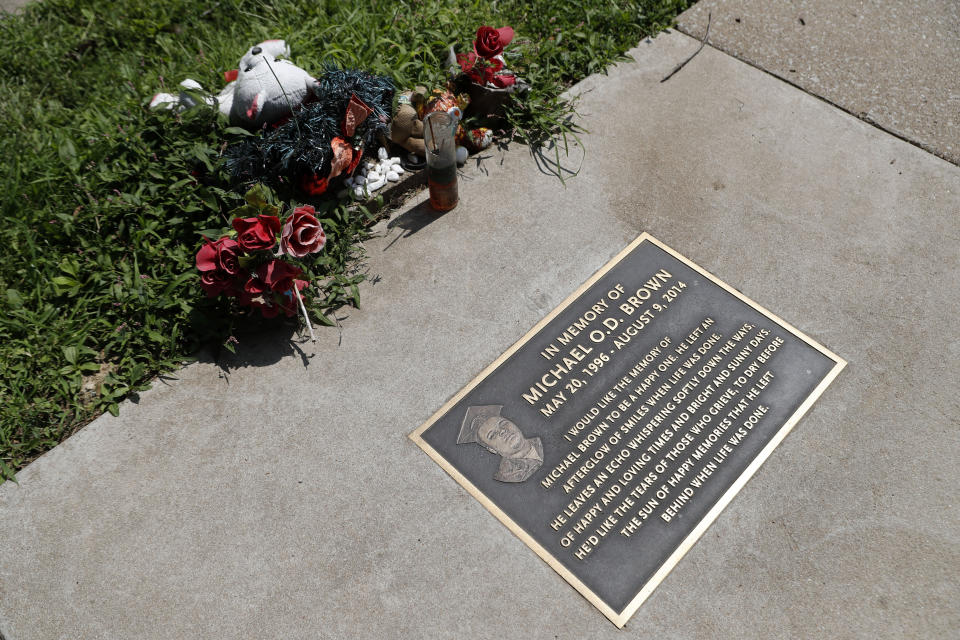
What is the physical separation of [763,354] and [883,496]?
2.20 feet

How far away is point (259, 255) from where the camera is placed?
99.3 inches

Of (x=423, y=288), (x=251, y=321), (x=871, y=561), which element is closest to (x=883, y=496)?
(x=871, y=561)

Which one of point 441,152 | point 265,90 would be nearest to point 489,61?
point 441,152

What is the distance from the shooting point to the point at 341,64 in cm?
345

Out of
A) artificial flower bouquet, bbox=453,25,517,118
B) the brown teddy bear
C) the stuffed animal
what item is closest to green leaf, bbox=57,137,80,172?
the stuffed animal

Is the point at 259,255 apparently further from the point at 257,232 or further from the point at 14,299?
the point at 14,299

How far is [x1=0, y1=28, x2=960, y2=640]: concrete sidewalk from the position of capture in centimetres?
217

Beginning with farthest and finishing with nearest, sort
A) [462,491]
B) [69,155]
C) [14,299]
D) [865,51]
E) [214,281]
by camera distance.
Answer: [865,51] → [69,155] → [14,299] → [214,281] → [462,491]

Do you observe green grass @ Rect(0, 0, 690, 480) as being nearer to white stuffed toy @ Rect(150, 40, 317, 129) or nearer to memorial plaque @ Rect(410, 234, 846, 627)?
white stuffed toy @ Rect(150, 40, 317, 129)

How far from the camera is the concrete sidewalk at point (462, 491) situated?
7.11 ft

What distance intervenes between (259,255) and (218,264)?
0.52 ft

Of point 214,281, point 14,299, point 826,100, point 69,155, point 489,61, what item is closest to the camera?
point 214,281

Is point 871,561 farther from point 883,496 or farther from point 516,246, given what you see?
point 516,246

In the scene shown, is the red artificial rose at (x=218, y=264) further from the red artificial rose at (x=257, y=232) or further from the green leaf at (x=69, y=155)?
the green leaf at (x=69, y=155)
